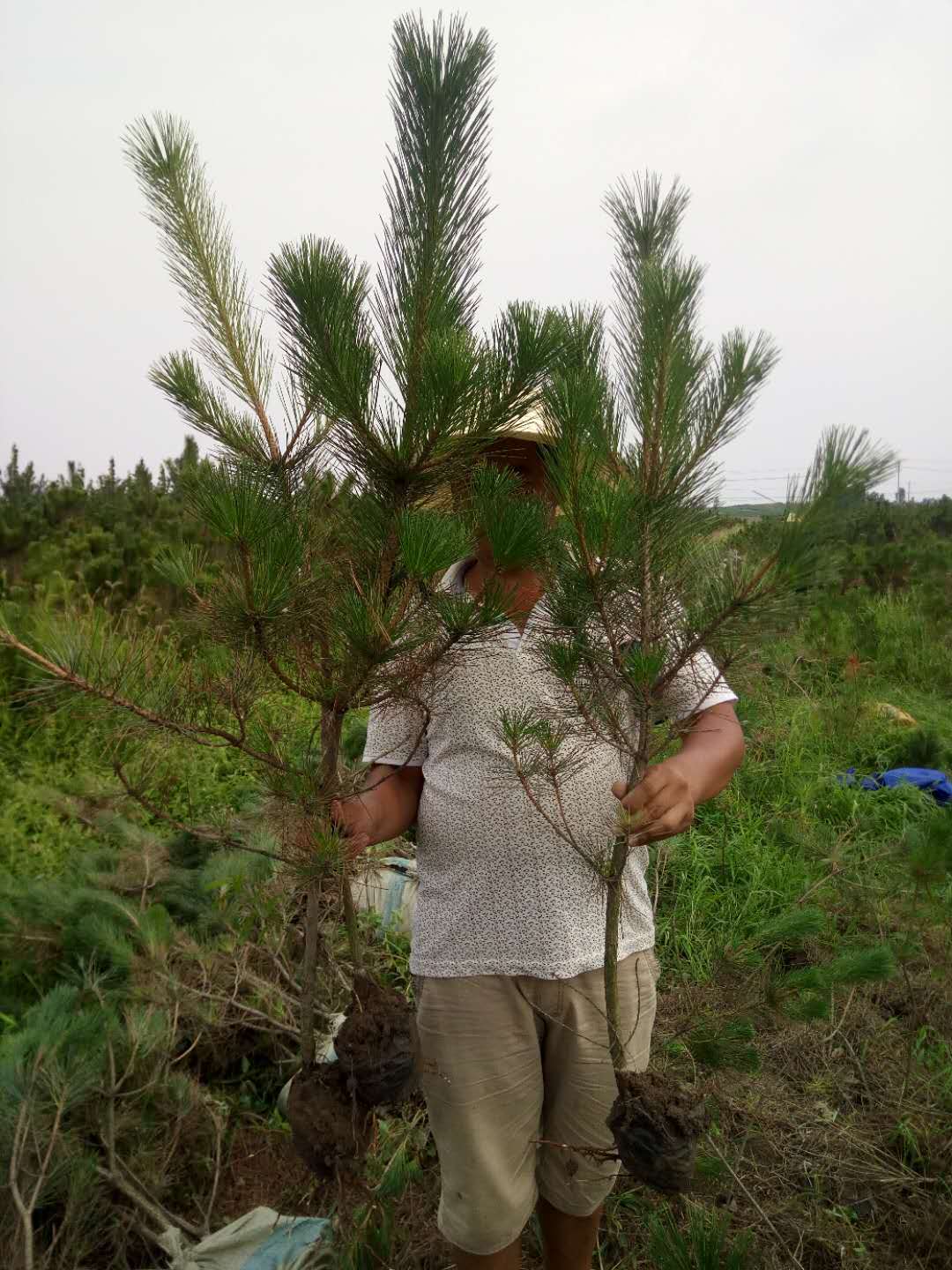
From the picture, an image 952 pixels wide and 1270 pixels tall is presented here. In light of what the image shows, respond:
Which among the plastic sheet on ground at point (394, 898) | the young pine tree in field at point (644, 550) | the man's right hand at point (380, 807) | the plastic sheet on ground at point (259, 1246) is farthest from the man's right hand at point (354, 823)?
the plastic sheet on ground at point (394, 898)

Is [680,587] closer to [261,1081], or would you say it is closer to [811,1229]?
[811,1229]

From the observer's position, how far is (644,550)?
1.36 metres

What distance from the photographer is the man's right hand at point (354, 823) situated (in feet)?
4.70

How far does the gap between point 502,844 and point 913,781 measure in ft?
13.3

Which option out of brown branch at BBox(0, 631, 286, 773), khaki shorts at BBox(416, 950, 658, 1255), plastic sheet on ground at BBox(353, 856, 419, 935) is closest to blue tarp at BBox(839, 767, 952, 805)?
plastic sheet on ground at BBox(353, 856, 419, 935)

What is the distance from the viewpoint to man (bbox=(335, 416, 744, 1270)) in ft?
5.65

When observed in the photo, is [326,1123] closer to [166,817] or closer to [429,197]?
[166,817]

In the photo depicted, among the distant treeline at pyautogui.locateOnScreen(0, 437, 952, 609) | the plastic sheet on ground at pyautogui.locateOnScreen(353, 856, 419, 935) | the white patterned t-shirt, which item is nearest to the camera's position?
the white patterned t-shirt

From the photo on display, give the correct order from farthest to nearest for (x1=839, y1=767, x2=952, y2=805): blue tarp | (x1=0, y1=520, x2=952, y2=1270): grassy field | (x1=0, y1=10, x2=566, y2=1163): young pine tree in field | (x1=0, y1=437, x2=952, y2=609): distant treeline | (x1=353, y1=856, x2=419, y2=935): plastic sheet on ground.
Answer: (x1=0, y1=437, x2=952, y2=609): distant treeline < (x1=839, y1=767, x2=952, y2=805): blue tarp < (x1=353, y1=856, x2=419, y2=935): plastic sheet on ground < (x1=0, y1=520, x2=952, y2=1270): grassy field < (x1=0, y1=10, x2=566, y2=1163): young pine tree in field

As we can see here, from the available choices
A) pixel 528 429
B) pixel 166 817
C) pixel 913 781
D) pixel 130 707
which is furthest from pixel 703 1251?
pixel 913 781

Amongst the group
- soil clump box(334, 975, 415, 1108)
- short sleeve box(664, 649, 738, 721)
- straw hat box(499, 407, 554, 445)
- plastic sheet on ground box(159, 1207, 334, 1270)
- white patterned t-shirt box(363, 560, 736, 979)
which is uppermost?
straw hat box(499, 407, 554, 445)

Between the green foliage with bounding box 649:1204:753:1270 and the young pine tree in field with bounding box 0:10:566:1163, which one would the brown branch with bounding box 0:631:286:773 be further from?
the green foliage with bounding box 649:1204:753:1270

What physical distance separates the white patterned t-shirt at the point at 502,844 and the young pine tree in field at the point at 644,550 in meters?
0.23

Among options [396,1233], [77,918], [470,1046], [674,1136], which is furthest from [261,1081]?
[674,1136]
